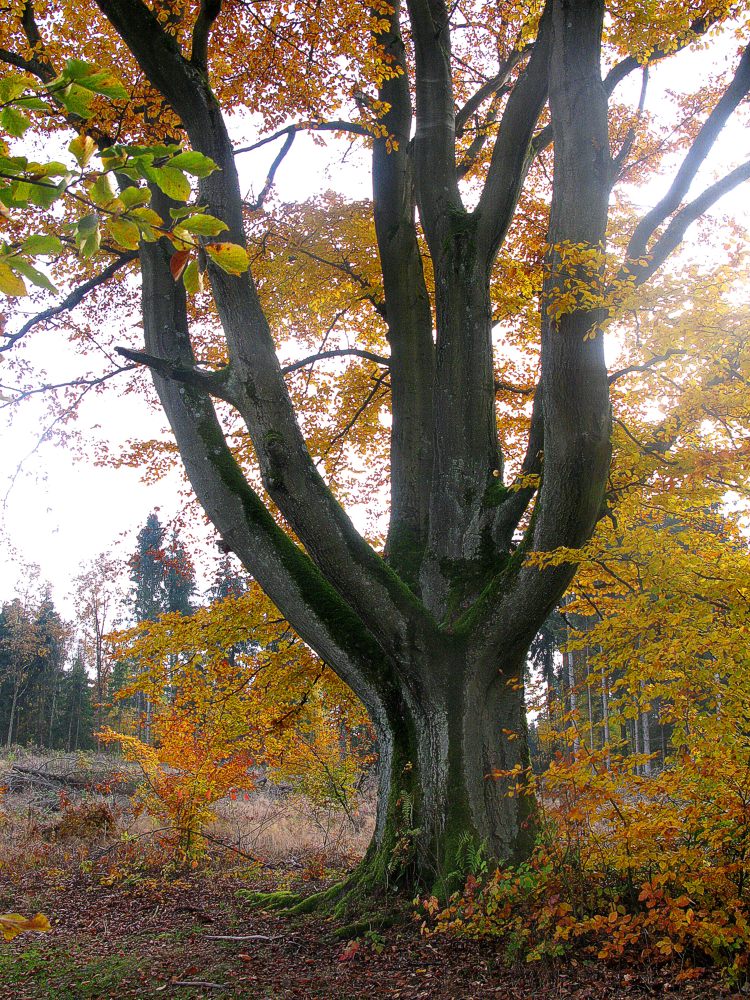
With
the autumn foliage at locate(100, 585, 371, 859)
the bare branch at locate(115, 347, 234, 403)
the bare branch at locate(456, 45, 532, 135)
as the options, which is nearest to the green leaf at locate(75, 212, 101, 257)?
the bare branch at locate(115, 347, 234, 403)

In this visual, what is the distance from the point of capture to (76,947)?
540cm

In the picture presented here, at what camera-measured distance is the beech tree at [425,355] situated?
4.70 meters

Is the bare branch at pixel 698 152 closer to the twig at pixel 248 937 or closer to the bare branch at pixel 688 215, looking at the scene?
the bare branch at pixel 688 215

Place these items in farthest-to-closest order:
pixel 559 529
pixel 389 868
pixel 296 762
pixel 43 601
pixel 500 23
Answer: pixel 43 601 < pixel 296 762 < pixel 500 23 < pixel 389 868 < pixel 559 529

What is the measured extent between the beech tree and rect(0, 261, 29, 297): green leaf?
293 cm

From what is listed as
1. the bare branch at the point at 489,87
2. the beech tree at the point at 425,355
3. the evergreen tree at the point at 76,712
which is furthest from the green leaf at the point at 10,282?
the evergreen tree at the point at 76,712

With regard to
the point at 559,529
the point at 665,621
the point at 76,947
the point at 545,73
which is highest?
the point at 545,73

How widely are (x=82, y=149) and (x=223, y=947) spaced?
17.8 ft

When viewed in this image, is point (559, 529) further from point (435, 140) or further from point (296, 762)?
point (296, 762)

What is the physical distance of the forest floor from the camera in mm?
3930

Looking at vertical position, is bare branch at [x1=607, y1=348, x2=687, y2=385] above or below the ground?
above

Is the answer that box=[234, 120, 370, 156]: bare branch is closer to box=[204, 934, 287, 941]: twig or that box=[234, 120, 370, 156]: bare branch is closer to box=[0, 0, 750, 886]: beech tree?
box=[0, 0, 750, 886]: beech tree

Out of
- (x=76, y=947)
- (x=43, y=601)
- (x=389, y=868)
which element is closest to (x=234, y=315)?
(x=389, y=868)

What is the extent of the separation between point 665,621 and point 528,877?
174 centimetres
